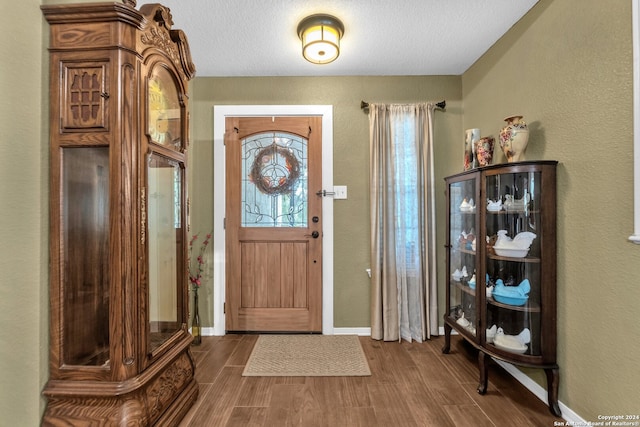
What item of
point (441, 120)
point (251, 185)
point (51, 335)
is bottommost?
point (51, 335)

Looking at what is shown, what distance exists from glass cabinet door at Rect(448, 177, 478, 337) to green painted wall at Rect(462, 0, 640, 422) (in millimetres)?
473

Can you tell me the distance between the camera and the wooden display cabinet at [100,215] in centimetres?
132

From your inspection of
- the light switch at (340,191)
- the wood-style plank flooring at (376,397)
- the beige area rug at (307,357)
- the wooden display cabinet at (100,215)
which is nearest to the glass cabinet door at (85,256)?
the wooden display cabinet at (100,215)

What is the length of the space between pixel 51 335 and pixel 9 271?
13.5 inches

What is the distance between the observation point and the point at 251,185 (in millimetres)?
2945

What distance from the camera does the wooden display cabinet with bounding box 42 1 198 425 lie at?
132 cm

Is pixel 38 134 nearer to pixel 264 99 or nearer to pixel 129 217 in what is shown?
pixel 129 217

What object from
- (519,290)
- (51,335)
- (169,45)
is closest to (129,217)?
(51,335)

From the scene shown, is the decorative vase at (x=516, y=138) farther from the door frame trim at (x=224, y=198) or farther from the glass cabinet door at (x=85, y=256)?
the glass cabinet door at (x=85, y=256)

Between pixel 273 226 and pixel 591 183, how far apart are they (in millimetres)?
2347

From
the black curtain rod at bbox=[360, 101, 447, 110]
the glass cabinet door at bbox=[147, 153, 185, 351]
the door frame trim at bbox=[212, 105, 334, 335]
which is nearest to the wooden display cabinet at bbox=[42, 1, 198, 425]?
the glass cabinet door at bbox=[147, 153, 185, 351]

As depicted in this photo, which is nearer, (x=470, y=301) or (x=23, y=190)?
(x=23, y=190)

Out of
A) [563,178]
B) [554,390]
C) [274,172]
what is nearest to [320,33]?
[274,172]

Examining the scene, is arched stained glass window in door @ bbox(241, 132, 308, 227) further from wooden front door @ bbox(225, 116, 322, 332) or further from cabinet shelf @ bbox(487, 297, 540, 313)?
cabinet shelf @ bbox(487, 297, 540, 313)
